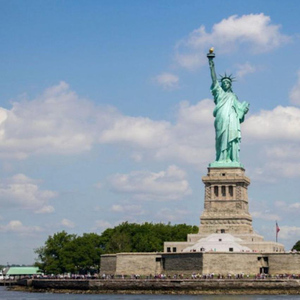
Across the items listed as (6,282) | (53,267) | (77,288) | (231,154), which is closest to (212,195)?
(231,154)

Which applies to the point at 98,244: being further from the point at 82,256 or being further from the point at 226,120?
the point at 226,120

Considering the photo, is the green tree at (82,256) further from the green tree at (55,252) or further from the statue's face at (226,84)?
the statue's face at (226,84)

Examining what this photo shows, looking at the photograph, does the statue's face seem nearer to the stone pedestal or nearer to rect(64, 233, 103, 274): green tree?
the stone pedestal

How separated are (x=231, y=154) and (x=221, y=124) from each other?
125 inches

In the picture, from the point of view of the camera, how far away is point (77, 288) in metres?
78.7

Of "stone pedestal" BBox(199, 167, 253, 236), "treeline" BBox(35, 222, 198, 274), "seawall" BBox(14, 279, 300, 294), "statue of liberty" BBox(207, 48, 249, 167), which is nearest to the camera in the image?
"seawall" BBox(14, 279, 300, 294)

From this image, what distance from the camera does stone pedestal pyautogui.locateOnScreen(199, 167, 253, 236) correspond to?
83.1 metres

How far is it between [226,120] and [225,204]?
8.61 metres

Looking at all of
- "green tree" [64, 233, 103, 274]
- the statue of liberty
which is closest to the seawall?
the statue of liberty

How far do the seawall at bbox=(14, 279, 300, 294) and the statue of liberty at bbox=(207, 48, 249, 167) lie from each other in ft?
52.4

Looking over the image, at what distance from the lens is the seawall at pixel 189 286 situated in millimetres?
71688

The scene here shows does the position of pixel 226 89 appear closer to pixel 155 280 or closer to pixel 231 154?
pixel 231 154

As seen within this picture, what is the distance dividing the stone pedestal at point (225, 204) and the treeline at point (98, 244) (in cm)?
1362

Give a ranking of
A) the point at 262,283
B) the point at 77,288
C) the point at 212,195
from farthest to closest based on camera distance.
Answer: the point at 212,195 < the point at 77,288 < the point at 262,283
